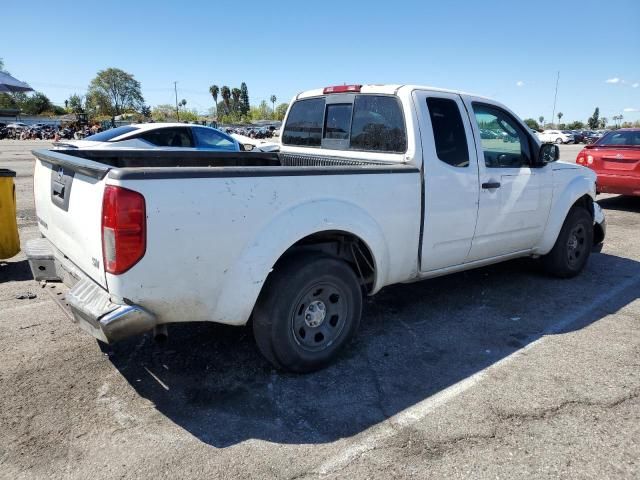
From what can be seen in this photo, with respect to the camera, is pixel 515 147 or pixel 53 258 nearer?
pixel 53 258

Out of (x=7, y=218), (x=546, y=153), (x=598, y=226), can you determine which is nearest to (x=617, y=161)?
(x=598, y=226)

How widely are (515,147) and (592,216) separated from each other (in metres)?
1.72

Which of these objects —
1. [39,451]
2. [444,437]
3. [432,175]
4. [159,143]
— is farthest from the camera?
[159,143]

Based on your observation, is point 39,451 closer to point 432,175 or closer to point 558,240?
point 432,175

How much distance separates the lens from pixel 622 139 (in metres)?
10.3

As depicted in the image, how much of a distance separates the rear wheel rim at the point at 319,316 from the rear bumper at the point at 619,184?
8.44 m

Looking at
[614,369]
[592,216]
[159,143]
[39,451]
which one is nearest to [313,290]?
[39,451]

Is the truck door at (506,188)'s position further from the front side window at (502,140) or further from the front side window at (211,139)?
the front side window at (211,139)

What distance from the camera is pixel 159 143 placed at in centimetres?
912

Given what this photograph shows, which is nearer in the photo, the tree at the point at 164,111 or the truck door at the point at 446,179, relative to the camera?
the truck door at the point at 446,179

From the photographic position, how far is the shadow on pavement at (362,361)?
2887 millimetres

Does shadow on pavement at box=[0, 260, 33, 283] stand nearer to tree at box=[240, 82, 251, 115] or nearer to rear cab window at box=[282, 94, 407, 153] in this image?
rear cab window at box=[282, 94, 407, 153]

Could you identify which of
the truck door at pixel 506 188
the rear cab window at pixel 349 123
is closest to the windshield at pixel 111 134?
the rear cab window at pixel 349 123

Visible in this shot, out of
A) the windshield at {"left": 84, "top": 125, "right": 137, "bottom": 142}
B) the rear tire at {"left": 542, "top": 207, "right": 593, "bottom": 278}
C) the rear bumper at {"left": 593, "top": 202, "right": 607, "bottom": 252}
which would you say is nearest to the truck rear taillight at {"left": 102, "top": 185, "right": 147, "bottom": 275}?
the rear tire at {"left": 542, "top": 207, "right": 593, "bottom": 278}
